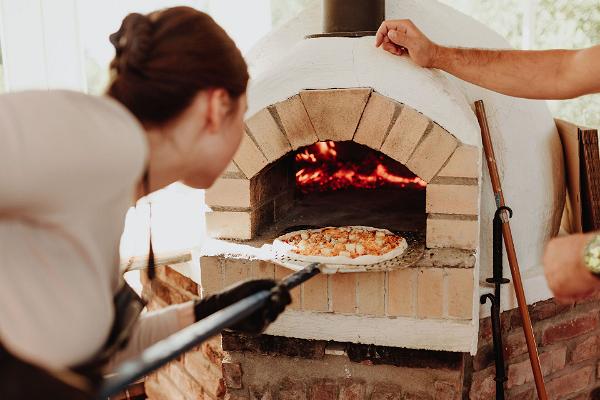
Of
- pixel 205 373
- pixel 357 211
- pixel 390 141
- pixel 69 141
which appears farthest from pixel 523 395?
pixel 69 141

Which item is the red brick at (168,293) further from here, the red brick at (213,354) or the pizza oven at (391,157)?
the pizza oven at (391,157)

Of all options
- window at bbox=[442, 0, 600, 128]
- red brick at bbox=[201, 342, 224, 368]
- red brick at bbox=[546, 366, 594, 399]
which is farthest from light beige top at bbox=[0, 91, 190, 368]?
window at bbox=[442, 0, 600, 128]

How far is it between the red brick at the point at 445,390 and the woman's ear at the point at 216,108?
1268 millimetres

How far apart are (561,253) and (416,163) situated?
714 mm

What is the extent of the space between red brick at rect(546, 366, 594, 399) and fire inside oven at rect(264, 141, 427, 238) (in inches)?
34.2

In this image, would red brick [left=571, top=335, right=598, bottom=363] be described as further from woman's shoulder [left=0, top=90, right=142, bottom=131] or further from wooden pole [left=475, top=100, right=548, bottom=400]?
woman's shoulder [left=0, top=90, right=142, bottom=131]

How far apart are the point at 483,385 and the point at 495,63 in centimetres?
118

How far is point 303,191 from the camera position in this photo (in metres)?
2.80

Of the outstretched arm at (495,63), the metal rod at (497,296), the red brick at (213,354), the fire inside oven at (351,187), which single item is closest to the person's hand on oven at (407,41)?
the outstretched arm at (495,63)

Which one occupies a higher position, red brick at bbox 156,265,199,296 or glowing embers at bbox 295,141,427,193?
glowing embers at bbox 295,141,427,193

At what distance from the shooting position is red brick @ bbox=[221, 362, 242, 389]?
2.17 m

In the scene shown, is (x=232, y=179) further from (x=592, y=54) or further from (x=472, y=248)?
(x=592, y=54)

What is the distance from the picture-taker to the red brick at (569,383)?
2473mm

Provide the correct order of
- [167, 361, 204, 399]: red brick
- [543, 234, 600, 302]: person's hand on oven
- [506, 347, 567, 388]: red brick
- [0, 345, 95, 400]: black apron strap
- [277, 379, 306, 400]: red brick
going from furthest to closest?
[167, 361, 204, 399]: red brick → [506, 347, 567, 388]: red brick → [277, 379, 306, 400]: red brick → [543, 234, 600, 302]: person's hand on oven → [0, 345, 95, 400]: black apron strap
